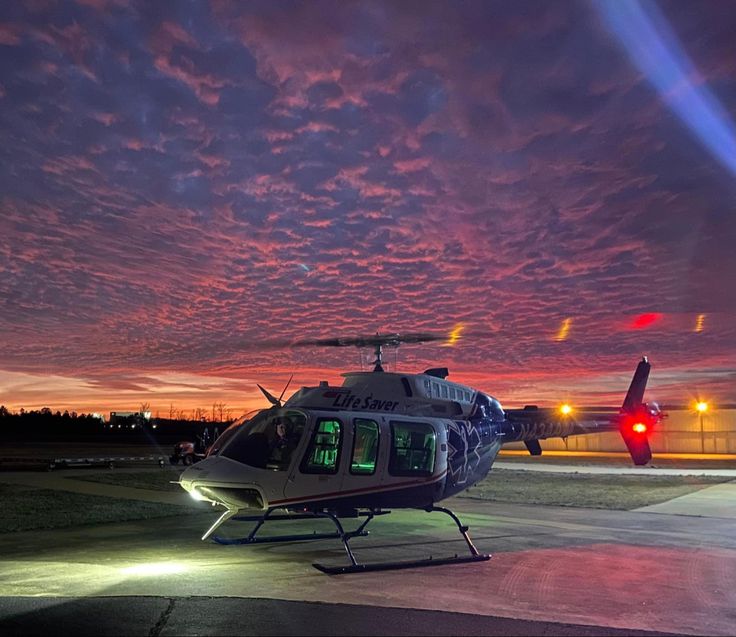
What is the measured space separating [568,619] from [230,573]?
15.1 ft

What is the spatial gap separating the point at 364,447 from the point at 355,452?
197 millimetres

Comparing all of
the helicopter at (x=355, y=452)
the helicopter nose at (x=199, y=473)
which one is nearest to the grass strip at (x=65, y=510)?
the helicopter at (x=355, y=452)

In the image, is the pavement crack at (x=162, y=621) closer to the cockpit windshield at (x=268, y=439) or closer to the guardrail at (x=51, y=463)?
the cockpit windshield at (x=268, y=439)

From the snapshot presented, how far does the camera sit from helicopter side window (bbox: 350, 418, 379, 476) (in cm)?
1088

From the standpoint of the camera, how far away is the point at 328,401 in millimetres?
11406

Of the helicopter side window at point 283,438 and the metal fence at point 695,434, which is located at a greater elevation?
the metal fence at point 695,434

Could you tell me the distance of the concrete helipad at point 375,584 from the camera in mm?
6969

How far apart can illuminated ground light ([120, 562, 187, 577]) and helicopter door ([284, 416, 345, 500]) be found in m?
1.85

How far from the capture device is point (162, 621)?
696cm

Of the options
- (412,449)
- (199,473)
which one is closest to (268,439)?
(199,473)

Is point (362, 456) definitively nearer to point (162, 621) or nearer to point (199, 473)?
point (199, 473)

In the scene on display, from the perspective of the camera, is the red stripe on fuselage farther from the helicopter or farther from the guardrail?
the guardrail

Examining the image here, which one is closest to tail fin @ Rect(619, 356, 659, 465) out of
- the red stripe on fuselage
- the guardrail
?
the red stripe on fuselage

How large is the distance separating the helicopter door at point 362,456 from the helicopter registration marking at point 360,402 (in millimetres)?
631
